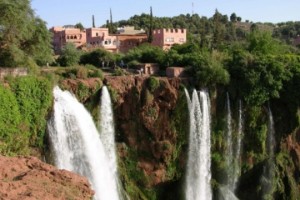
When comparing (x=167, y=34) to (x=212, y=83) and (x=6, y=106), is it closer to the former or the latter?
(x=212, y=83)

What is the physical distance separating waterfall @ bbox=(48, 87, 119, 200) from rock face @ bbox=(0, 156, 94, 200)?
1027cm

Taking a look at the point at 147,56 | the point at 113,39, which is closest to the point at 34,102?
the point at 147,56

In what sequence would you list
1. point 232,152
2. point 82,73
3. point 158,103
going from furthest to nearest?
1. point 232,152
2. point 158,103
3. point 82,73

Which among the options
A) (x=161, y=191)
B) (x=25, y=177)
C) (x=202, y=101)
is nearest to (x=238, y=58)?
→ (x=202, y=101)

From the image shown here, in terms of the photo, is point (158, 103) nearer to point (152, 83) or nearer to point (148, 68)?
point (152, 83)

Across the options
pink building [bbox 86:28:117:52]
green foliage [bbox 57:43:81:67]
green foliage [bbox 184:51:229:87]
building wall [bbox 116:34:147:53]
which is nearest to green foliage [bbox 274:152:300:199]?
green foliage [bbox 184:51:229:87]

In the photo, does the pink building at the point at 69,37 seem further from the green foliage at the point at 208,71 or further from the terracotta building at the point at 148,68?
the green foliage at the point at 208,71

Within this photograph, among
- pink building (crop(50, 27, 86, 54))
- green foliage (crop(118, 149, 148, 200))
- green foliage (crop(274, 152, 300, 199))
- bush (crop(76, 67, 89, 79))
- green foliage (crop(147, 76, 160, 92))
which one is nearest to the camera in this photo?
bush (crop(76, 67, 89, 79))

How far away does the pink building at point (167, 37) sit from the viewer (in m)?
58.0

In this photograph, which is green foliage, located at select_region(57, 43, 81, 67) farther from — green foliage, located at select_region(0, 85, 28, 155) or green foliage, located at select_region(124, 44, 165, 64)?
green foliage, located at select_region(0, 85, 28, 155)

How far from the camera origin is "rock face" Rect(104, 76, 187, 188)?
27.1 m

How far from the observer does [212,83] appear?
3020 cm

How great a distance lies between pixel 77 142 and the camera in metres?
22.8

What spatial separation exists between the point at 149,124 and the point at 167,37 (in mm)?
31947
